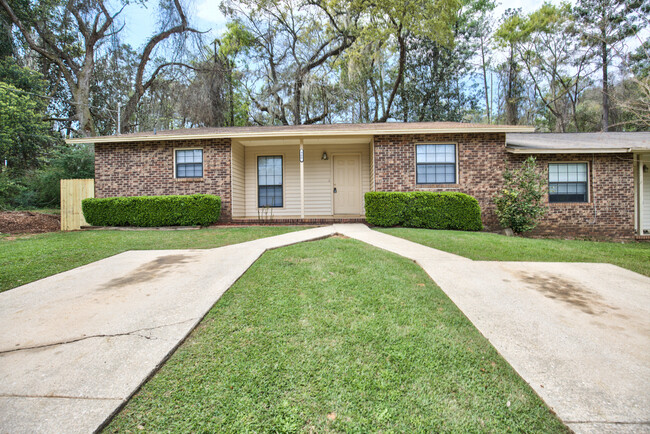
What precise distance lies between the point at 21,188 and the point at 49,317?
1347cm

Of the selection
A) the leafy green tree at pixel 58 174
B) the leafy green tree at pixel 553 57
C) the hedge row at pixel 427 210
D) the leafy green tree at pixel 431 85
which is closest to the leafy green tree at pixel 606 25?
the leafy green tree at pixel 553 57

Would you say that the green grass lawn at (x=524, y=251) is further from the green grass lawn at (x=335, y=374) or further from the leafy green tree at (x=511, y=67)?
the leafy green tree at (x=511, y=67)

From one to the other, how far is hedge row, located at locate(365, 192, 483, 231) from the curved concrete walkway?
397 cm

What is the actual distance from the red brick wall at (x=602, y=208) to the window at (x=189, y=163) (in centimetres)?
1109

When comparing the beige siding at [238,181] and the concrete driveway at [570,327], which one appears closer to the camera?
the concrete driveway at [570,327]

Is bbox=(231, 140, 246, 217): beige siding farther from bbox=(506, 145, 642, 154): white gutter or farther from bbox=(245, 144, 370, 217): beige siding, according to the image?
bbox=(506, 145, 642, 154): white gutter

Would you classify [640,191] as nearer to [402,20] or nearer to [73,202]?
[402,20]

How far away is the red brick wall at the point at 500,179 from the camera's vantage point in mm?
9289

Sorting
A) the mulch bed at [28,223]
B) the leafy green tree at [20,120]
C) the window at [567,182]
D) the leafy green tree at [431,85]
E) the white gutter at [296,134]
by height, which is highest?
the leafy green tree at [431,85]

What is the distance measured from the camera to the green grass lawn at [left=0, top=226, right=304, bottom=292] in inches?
165

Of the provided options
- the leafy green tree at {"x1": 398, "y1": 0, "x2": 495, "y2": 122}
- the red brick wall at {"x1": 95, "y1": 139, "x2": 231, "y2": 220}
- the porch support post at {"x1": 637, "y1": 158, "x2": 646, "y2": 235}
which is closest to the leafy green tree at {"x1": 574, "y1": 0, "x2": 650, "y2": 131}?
the leafy green tree at {"x1": 398, "y1": 0, "x2": 495, "y2": 122}

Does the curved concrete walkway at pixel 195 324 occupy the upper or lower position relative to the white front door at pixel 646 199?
lower

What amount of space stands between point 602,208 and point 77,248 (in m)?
14.0

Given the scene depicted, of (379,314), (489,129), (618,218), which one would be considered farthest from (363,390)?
(618,218)
